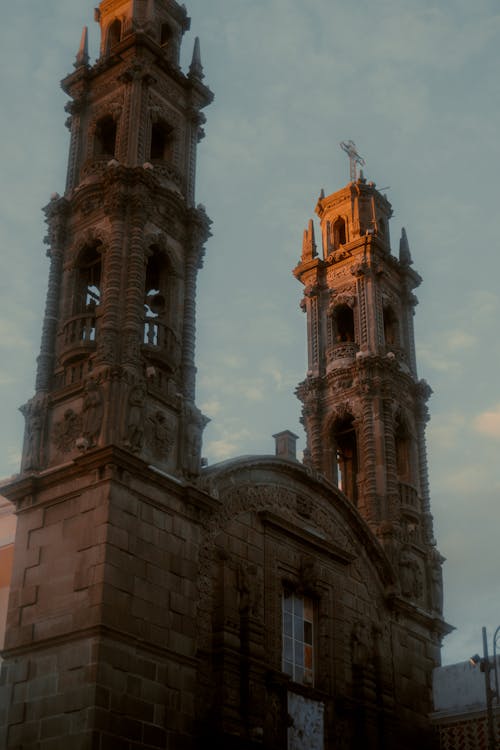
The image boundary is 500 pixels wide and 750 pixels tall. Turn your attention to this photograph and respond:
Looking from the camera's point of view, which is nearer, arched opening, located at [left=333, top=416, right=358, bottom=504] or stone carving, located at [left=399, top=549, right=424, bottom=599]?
stone carving, located at [left=399, top=549, right=424, bottom=599]

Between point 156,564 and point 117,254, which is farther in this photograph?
point 117,254

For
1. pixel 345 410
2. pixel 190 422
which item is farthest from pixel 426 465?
pixel 190 422

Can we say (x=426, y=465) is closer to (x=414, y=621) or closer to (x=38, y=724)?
(x=414, y=621)

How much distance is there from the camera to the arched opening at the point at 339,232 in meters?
41.5

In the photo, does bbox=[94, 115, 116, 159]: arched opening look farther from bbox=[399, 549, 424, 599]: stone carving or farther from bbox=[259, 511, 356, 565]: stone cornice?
bbox=[399, 549, 424, 599]: stone carving

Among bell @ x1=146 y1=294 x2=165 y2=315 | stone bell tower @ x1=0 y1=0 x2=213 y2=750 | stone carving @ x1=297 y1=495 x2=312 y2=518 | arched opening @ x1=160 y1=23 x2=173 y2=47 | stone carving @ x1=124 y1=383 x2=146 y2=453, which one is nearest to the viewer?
stone bell tower @ x1=0 y1=0 x2=213 y2=750

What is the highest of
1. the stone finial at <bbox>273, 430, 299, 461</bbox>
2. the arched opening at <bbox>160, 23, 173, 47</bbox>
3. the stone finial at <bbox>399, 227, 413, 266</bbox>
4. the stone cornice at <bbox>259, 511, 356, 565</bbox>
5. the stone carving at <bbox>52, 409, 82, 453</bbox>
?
the arched opening at <bbox>160, 23, 173, 47</bbox>

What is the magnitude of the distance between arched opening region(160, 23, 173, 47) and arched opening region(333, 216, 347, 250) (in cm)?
1002

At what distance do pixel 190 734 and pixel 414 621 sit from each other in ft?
38.3

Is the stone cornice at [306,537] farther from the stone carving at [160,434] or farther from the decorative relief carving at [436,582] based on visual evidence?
the decorative relief carving at [436,582]

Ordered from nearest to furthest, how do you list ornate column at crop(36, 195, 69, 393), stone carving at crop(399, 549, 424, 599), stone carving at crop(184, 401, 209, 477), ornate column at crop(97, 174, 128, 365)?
stone carving at crop(184, 401, 209, 477) → ornate column at crop(97, 174, 128, 365) → ornate column at crop(36, 195, 69, 393) → stone carving at crop(399, 549, 424, 599)

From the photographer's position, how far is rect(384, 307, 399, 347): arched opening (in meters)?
39.1

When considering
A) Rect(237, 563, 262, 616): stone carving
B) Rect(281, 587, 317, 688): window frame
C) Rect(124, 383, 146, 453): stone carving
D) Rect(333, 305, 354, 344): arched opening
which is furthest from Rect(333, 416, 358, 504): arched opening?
Rect(124, 383, 146, 453): stone carving

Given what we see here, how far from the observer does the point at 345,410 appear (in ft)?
121
